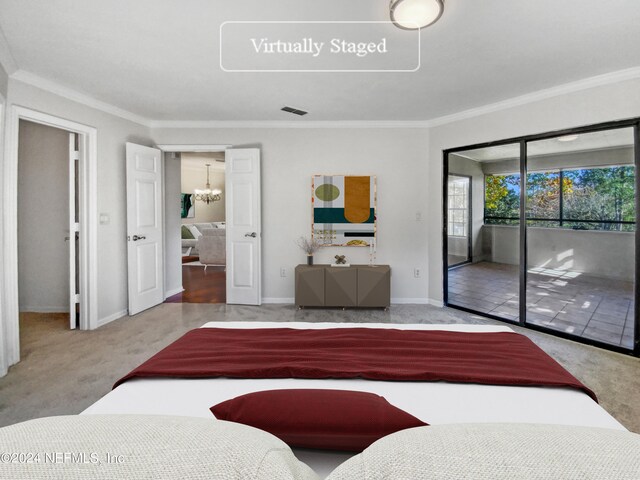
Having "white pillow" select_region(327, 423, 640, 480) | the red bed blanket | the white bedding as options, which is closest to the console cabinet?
the red bed blanket

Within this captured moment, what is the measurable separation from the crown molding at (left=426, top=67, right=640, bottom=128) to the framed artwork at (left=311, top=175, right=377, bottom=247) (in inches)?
49.4

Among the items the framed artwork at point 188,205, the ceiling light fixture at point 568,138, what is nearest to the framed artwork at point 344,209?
the ceiling light fixture at point 568,138

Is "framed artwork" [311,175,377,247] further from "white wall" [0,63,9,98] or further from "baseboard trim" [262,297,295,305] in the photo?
"white wall" [0,63,9,98]

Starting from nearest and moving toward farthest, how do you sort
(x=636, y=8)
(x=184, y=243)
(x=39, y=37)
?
(x=636, y=8) < (x=39, y=37) < (x=184, y=243)

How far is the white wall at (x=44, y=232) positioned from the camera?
405 cm

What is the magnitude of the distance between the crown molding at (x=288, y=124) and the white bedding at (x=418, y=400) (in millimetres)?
3711

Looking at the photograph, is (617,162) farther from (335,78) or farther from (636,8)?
(335,78)

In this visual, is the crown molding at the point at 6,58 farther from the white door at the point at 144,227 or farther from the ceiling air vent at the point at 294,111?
the ceiling air vent at the point at 294,111

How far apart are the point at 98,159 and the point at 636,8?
477 centimetres

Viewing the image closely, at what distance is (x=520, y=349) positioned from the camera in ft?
5.10

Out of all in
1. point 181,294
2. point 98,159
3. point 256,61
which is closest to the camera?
point 256,61

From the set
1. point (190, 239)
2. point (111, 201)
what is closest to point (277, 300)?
point (111, 201)

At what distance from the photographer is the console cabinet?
4.08 m

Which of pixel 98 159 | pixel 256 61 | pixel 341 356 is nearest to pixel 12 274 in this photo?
pixel 98 159
